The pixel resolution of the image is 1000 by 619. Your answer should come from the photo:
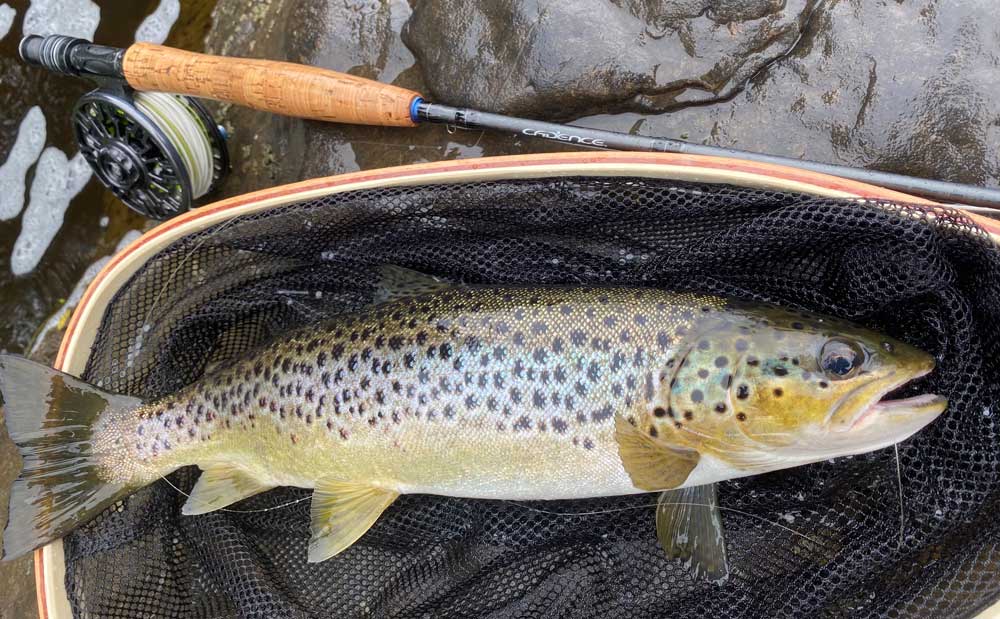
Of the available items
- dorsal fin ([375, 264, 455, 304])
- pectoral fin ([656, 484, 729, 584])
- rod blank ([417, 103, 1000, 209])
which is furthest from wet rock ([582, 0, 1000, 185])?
pectoral fin ([656, 484, 729, 584])

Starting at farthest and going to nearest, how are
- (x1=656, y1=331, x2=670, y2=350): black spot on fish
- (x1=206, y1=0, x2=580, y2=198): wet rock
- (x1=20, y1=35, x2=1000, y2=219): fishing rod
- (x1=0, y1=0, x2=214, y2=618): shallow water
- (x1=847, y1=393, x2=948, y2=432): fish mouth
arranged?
(x1=0, y1=0, x2=214, y2=618): shallow water < (x1=206, y1=0, x2=580, y2=198): wet rock < (x1=20, y1=35, x2=1000, y2=219): fishing rod < (x1=656, y1=331, x2=670, y2=350): black spot on fish < (x1=847, y1=393, x2=948, y2=432): fish mouth

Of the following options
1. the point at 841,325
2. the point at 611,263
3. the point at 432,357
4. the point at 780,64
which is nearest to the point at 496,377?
the point at 432,357

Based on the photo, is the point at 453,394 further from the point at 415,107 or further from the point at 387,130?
the point at 387,130

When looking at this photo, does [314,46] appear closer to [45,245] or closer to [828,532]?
[45,245]

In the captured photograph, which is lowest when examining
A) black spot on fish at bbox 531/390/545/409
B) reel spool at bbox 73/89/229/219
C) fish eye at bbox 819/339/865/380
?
black spot on fish at bbox 531/390/545/409

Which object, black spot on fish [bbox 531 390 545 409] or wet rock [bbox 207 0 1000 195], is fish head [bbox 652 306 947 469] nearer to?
black spot on fish [bbox 531 390 545 409]

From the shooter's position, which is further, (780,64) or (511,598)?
(780,64)

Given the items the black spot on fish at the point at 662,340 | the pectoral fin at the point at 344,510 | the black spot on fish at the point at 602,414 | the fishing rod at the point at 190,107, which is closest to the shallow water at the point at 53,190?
the fishing rod at the point at 190,107
